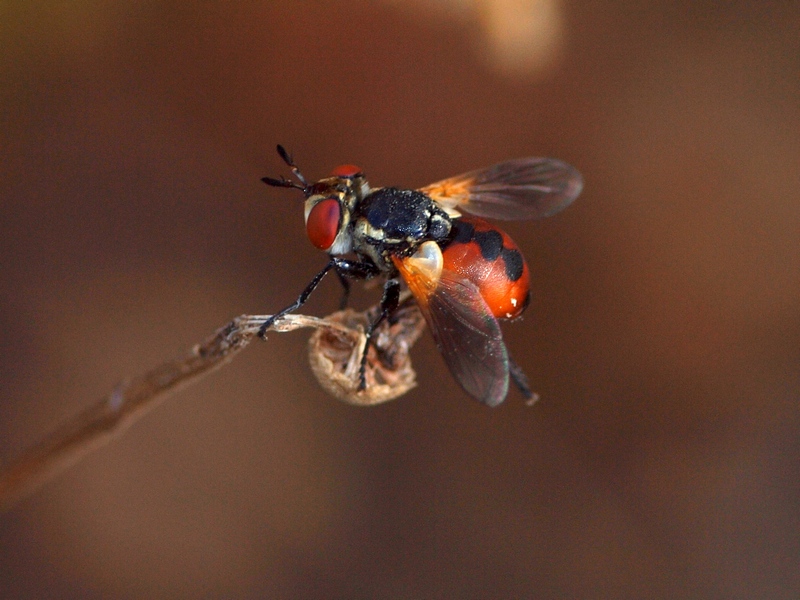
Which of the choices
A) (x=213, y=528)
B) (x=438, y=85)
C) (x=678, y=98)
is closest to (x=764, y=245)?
(x=678, y=98)

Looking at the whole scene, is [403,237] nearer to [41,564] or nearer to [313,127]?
[313,127]

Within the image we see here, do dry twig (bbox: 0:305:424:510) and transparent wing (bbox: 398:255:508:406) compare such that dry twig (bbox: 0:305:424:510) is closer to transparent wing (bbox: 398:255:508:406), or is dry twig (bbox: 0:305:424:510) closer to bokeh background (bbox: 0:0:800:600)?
transparent wing (bbox: 398:255:508:406)

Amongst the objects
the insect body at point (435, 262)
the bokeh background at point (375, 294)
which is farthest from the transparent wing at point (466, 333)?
the bokeh background at point (375, 294)

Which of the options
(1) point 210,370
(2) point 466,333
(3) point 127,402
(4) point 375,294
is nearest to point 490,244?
(2) point 466,333

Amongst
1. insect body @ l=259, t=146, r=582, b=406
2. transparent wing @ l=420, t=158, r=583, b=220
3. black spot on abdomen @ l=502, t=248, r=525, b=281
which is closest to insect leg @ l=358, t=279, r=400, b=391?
insect body @ l=259, t=146, r=582, b=406

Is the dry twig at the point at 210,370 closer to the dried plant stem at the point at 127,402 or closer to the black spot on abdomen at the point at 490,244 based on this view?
the dried plant stem at the point at 127,402

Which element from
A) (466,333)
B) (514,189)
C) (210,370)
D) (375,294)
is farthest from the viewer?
(375,294)

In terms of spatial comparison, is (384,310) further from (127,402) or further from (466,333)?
(127,402)
